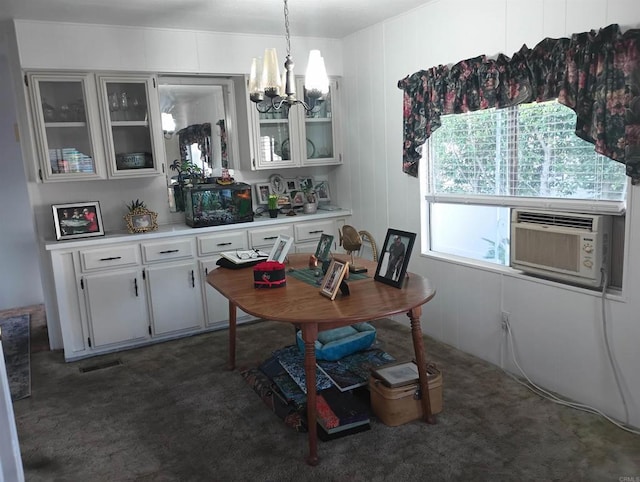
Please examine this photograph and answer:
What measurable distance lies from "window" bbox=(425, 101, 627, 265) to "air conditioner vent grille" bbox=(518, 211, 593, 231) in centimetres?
6

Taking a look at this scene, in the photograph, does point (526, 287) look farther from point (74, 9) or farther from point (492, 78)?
point (74, 9)

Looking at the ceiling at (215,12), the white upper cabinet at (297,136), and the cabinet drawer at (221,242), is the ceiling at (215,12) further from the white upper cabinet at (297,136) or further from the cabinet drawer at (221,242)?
the cabinet drawer at (221,242)

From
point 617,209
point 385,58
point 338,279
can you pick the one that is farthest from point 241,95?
point 617,209

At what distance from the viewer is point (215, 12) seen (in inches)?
133

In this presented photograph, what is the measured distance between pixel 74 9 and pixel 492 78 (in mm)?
2601

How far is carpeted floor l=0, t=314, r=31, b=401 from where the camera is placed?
125 inches

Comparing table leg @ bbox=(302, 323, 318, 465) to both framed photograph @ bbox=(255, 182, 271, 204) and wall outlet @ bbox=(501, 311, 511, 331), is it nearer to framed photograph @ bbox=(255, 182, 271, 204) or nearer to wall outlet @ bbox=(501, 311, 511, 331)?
wall outlet @ bbox=(501, 311, 511, 331)

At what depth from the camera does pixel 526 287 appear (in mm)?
2898

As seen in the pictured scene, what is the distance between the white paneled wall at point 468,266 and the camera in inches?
95.7

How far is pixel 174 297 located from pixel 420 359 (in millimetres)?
2133

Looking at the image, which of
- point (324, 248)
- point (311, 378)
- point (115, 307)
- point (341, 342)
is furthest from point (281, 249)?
point (115, 307)

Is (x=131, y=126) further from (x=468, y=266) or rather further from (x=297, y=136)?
(x=468, y=266)

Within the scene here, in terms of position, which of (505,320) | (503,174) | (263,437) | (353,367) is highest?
(503,174)

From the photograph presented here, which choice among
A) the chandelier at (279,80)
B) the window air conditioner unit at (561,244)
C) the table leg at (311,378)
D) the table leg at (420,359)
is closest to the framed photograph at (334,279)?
the table leg at (311,378)
